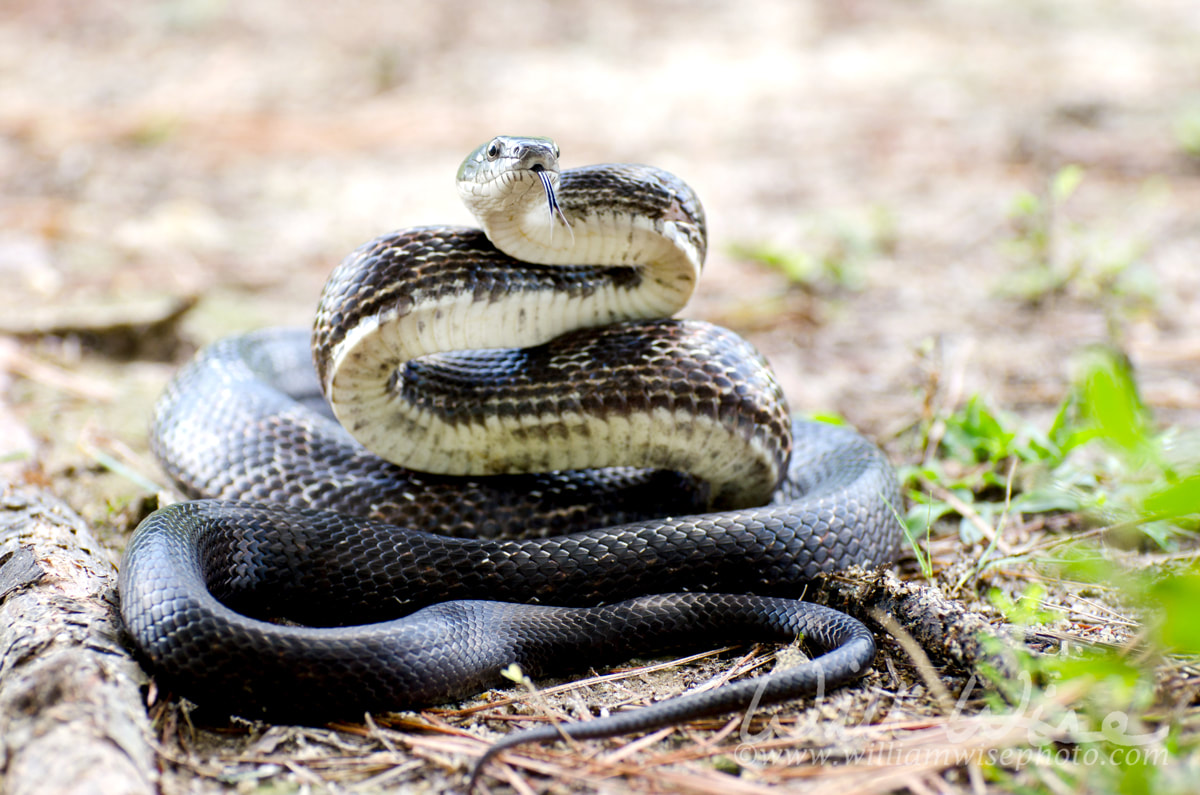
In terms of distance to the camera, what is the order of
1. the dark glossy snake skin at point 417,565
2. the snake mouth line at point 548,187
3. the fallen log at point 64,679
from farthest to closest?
the snake mouth line at point 548,187 < the dark glossy snake skin at point 417,565 < the fallen log at point 64,679

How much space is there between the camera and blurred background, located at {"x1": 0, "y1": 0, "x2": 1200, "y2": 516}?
238 inches

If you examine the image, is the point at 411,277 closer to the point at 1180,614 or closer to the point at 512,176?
the point at 512,176

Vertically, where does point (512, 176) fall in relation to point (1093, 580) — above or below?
above

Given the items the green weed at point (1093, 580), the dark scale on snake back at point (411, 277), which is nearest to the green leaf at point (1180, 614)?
the green weed at point (1093, 580)

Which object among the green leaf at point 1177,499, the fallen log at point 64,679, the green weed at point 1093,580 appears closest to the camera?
the green leaf at point 1177,499

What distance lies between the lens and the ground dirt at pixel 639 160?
4254 mm

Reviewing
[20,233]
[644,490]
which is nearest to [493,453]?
[644,490]

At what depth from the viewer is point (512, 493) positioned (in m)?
3.71

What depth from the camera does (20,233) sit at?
7.95m

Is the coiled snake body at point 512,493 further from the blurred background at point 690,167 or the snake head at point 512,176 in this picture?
the blurred background at point 690,167

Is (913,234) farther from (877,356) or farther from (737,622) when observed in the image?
(737,622)

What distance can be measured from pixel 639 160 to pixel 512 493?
280 inches

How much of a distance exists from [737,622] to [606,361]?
1071mm

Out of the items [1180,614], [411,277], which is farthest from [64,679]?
[1180,614]
